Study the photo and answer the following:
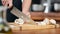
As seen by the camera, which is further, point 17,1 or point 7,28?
point 17,1

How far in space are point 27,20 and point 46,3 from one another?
1.53 meters

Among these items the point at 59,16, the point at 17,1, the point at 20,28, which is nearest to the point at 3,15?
the point at 20,28

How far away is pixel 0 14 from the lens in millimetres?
553

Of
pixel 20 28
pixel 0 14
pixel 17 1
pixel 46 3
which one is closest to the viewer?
pixel 0 14

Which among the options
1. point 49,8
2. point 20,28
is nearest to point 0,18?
point 20,28

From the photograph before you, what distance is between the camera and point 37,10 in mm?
2492

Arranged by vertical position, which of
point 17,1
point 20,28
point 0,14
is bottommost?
point 20,28

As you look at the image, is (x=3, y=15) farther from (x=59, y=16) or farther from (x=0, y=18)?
(x=59, y=16)

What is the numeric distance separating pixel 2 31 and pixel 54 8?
2073mm

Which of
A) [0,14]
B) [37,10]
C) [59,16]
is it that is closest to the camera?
[0,14]

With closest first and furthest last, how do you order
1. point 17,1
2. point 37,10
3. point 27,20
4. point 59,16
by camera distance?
point 27,20, point 17,1, point 59,16, point 37,10

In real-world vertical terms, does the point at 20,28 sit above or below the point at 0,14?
below

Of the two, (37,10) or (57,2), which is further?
(57,2)

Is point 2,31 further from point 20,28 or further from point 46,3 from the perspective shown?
point 46,3
